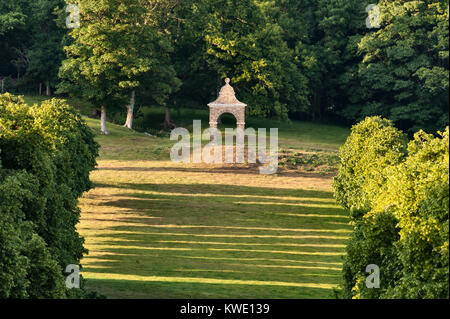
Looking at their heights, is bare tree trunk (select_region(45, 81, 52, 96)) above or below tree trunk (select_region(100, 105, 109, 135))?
above

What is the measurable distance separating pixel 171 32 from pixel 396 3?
24471 millimetres

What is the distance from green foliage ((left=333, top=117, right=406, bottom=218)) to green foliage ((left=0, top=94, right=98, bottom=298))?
18.0m

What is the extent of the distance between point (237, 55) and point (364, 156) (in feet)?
114

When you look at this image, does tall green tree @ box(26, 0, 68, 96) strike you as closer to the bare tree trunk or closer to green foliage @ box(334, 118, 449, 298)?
the bare tree trunk

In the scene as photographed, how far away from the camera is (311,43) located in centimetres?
9369

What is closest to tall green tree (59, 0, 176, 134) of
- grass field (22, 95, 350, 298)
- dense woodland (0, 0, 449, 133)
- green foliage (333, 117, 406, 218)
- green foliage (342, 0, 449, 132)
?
dense woodland (0, 0, 449, 133)

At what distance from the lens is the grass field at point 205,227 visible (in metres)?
33.3

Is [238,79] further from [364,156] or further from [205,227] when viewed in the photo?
[205,227]

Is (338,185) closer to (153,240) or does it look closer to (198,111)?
(153,240)

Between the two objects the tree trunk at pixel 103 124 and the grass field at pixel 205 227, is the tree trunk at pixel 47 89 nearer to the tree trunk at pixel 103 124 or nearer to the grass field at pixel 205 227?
the grass field at pixel 205 227

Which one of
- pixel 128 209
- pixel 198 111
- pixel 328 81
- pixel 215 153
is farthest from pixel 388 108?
pixel 128 209

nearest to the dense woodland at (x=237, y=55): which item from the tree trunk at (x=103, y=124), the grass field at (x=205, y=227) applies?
the tree trunk at (x=103, y=124)

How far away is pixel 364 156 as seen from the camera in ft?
159

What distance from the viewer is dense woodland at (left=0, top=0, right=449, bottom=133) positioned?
7112cm
